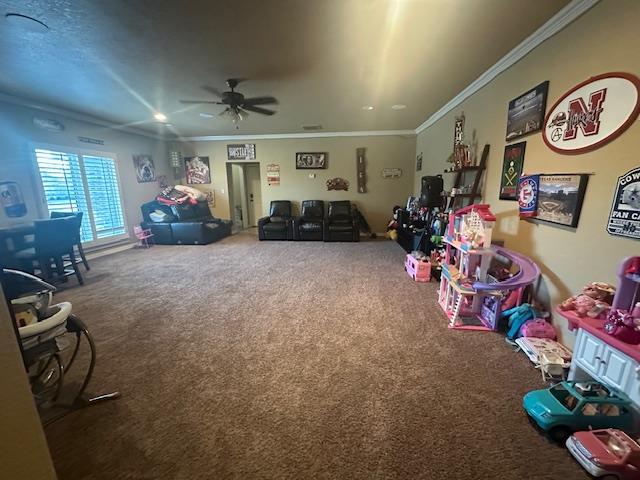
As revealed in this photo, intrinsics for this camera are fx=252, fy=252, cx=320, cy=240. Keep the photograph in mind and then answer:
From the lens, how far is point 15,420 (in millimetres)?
629

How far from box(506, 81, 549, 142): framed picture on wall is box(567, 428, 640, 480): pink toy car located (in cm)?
224

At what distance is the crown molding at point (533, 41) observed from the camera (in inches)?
71.5

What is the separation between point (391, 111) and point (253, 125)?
9.37ft

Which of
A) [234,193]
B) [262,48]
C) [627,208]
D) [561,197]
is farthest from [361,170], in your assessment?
[627,208]

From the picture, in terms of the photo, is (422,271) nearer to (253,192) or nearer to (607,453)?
(607,453)

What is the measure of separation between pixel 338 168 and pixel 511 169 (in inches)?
166

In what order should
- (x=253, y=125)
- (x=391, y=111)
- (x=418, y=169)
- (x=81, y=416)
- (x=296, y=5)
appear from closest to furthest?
(x=81, y=416) < (x=296, y=5) < (x=391, y=111) < (x=253, y=125) < (x=418, y=169)

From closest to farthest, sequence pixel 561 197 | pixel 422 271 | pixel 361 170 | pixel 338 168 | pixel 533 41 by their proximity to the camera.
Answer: pixel 561 197 < pixel 533 41 < pixel 422 271 < pixel 361 170 < pixel 338 168


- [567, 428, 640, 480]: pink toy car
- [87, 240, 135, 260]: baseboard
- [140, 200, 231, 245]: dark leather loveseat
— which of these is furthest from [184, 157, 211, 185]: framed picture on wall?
[567, 428, 640, 480]: pink toy car

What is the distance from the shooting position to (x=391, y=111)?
175 inches

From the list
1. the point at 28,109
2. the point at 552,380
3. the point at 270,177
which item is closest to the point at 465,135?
the point at 552,380

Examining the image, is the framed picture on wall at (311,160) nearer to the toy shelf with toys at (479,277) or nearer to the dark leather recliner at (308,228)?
the dark leather recliner at (308,228)

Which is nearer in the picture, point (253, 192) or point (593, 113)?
point (593, 113)

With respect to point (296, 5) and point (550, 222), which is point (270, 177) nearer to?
point (296, 5)
